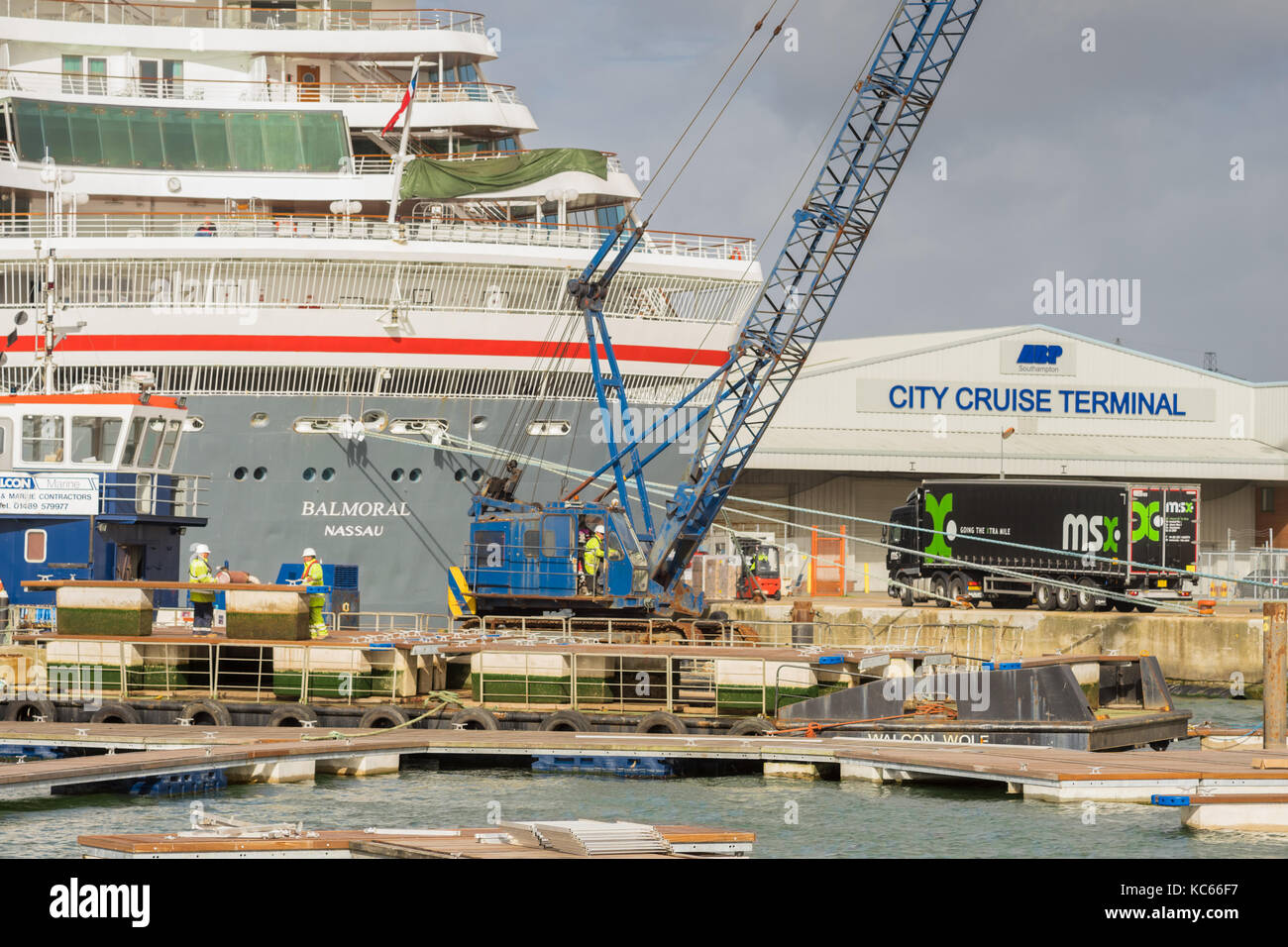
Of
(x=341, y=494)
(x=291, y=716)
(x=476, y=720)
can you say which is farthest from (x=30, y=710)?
(x=341, y=494)

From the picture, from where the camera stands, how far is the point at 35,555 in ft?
111

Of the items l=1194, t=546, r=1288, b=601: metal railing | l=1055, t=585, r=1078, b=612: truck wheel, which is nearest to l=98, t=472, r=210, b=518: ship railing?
l=1055, t=585, r=1078, b=612: truck wheel

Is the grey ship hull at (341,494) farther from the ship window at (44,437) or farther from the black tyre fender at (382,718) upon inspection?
the black tyre fender at (382,718)

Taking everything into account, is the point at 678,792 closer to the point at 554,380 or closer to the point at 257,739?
the point at 257,739

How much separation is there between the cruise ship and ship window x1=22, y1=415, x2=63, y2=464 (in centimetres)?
440

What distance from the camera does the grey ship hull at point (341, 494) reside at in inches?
1646

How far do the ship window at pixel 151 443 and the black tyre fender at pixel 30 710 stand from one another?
577cm

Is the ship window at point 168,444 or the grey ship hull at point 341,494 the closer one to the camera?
the ship window at point 168,444

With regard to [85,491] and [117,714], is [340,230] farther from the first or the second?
[117,714]

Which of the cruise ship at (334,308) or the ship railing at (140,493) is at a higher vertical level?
the cruise ship at (334,308)

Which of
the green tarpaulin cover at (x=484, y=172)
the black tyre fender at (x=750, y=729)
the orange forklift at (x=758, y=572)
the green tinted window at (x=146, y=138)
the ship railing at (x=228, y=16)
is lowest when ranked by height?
the black tyre fender at (x=750, y=729)

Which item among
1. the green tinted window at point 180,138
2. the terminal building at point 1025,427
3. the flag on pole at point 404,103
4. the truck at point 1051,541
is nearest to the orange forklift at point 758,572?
the terminal building at point 1025,427

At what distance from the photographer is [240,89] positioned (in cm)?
5062
